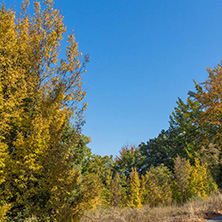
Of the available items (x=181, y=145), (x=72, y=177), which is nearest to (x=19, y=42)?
(x=72, y=177)

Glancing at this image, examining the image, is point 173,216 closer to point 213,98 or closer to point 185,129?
point 213,98

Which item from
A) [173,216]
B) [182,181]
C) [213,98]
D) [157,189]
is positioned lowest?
[173,216]

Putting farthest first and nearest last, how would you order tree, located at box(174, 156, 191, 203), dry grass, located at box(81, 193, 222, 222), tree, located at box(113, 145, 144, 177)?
tree, located at box(113, 145, 144, 177) < tree, located at box(174, 156, 191, 203) < dry grass, located at box(81, 193, 222, 222)

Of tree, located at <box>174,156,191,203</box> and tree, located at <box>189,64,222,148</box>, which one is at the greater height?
tree, located at <box>189,64,222,148</box>

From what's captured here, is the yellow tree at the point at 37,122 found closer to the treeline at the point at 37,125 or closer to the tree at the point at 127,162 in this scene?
the treeline at the point at 37,125

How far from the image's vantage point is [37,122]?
461cm

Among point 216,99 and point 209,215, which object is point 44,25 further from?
point 216,99

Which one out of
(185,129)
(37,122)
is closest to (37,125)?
Answer: (37,122)

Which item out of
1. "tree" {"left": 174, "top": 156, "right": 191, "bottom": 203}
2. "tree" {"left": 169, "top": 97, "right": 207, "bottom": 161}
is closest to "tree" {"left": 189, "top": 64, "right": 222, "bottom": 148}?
"tree" {"left": 174, "top": 156, "right": 191, "bottom": 203}

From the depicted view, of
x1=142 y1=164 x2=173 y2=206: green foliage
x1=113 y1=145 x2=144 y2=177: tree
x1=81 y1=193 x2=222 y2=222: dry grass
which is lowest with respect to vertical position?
x1=81 y1=193 x2=222 y2=222: dry grass

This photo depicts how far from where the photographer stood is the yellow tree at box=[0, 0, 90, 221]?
460 cm

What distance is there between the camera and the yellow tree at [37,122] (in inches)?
181

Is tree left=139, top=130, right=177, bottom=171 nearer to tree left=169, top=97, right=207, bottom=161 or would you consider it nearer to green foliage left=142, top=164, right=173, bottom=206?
tree left=169, top=97, right=207, bottom=161

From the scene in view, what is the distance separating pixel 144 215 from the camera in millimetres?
8961
